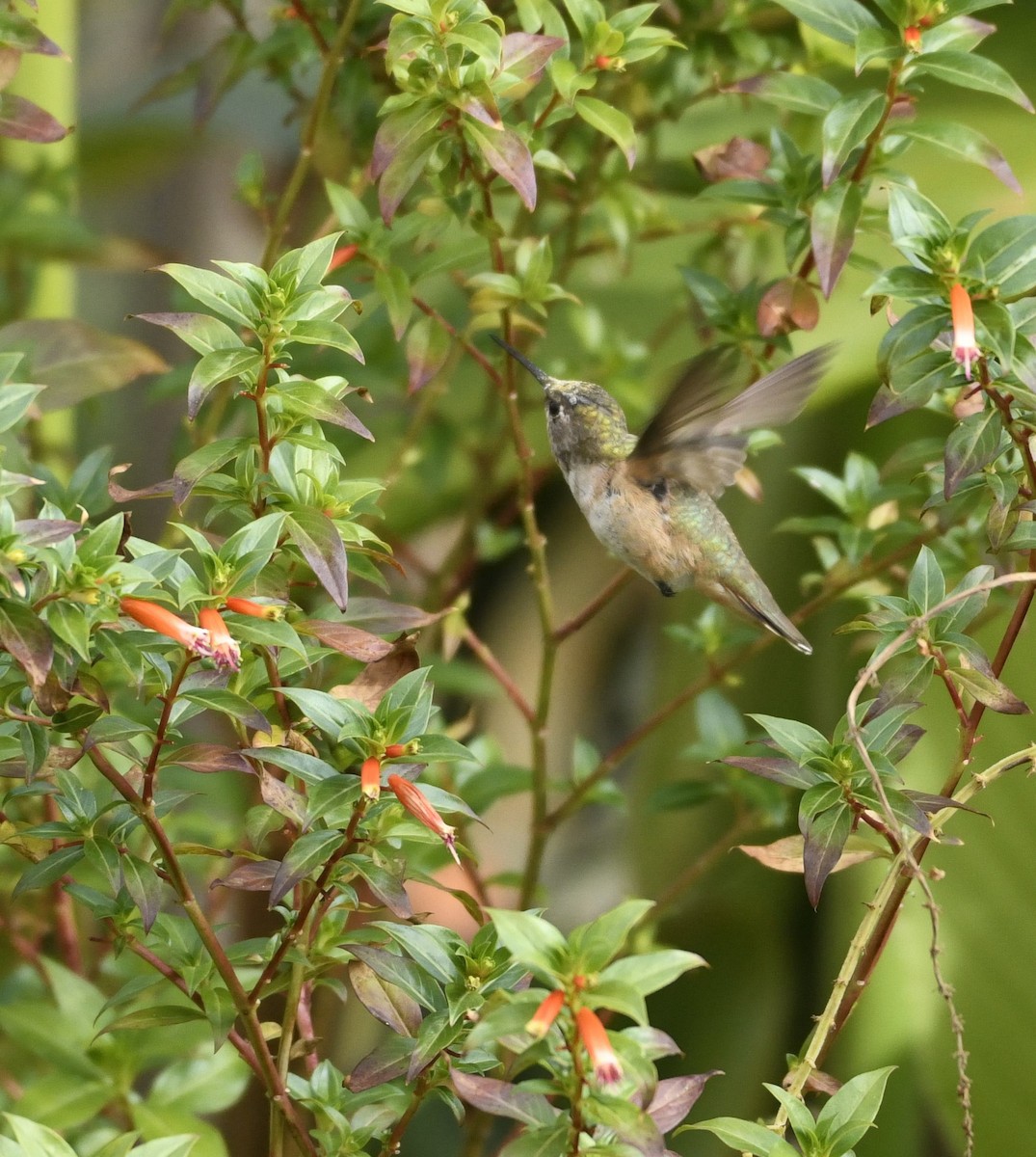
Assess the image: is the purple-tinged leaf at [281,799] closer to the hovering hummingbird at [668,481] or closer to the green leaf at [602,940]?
the green leaf at [602,940]

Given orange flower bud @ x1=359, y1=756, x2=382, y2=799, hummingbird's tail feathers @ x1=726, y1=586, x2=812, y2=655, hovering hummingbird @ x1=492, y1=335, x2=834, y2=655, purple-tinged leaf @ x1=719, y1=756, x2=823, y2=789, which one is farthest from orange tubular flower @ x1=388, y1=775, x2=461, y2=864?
hummingbird's tail feathers @ x1=726, y1=586, x2=812, y2=655

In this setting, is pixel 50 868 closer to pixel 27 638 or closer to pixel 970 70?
pixel 27 638

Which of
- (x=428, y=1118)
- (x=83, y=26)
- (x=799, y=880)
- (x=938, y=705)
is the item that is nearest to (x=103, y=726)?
(x=938, y=705)

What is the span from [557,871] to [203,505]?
1156 mm

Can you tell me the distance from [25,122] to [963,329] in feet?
2.60

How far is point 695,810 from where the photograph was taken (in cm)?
212

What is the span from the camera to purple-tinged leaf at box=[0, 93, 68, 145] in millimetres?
1159

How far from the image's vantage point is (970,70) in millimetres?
1031

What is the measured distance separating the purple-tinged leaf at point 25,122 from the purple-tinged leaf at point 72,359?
283 millimetres

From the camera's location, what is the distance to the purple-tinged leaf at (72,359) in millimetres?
1417

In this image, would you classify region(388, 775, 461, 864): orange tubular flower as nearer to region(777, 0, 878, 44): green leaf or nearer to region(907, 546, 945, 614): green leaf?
region(907, 546, 945, 614): green leaf

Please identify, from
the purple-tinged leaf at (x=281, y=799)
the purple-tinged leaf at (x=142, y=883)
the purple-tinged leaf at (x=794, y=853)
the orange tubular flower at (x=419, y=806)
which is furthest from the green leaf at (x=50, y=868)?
the purple-tinged leaf at (x=794, y=853)

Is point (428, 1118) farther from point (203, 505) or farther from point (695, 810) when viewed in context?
point (203, 505)

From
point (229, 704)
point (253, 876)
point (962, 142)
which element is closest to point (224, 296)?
point (229, 704)
